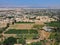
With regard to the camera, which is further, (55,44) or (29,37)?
(29,37)

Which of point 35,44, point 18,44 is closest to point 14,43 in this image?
point 18,44

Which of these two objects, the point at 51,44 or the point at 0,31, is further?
the point at 0,31

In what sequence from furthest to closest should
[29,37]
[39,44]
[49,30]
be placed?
[49,30]
[29,37]
[39,44]

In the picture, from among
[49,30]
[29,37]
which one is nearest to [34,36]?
[29,37]

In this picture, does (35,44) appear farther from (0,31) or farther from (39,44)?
(0,31)

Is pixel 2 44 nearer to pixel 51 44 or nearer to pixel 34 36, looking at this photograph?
pixel 51 44

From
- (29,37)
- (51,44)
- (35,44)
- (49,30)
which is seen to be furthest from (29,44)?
(49,30)

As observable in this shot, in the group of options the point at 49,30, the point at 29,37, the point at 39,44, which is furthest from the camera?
the point at 49,30
